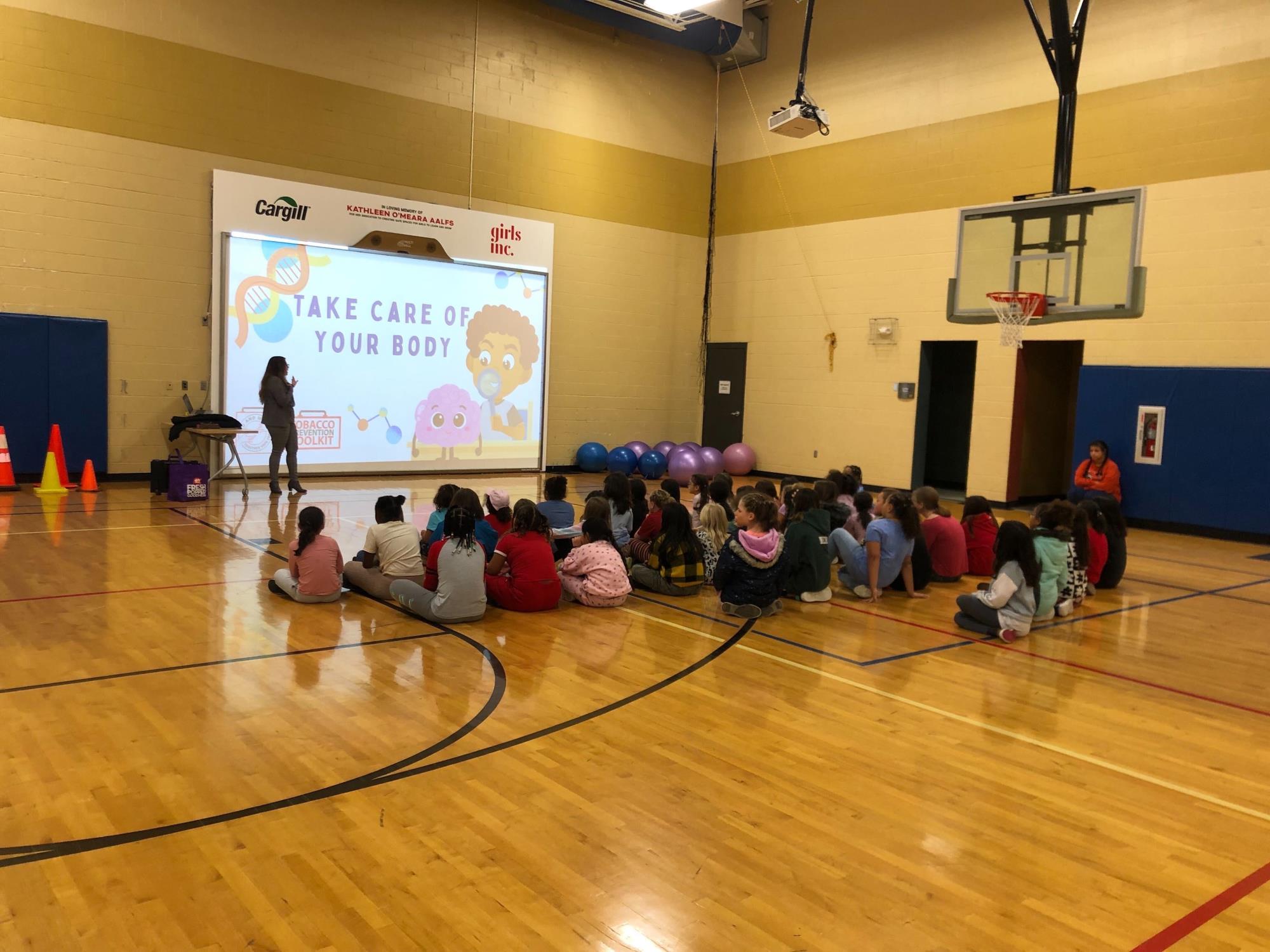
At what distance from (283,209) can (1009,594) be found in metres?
10.7

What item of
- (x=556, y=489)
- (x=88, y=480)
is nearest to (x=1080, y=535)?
(x=556, y=489)

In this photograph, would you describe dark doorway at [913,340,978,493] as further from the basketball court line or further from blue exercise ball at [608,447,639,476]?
the basketball court line

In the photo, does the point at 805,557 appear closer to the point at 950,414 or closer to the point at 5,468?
the point at 5,468

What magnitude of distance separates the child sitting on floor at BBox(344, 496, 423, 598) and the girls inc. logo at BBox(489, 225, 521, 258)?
358 inches

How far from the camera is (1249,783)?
4.10 meters

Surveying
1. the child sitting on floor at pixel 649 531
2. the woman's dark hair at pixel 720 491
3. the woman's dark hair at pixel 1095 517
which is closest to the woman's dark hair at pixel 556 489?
the child sitting on floor at pixel 649 531

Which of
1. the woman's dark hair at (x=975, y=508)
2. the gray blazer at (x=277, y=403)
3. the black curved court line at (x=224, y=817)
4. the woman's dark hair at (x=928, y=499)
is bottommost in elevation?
the black curved court line at (x=224, y=817)

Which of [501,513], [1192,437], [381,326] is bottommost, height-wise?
[501,513]

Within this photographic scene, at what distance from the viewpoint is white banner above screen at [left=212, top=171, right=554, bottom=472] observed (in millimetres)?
Answer: 12688

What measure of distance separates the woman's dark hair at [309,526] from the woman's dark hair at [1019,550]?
14.2ft

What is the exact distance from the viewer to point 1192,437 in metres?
11.8

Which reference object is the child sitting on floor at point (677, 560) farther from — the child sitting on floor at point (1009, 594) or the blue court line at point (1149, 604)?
the blue court line at point (1149, 604)

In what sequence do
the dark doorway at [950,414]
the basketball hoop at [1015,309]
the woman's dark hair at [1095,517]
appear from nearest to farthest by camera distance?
the woman's dark hair at [1095,517]
the basketball hoop at [1015,309]
the dark doorway at [950,414]

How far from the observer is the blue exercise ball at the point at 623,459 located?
16188 mm
